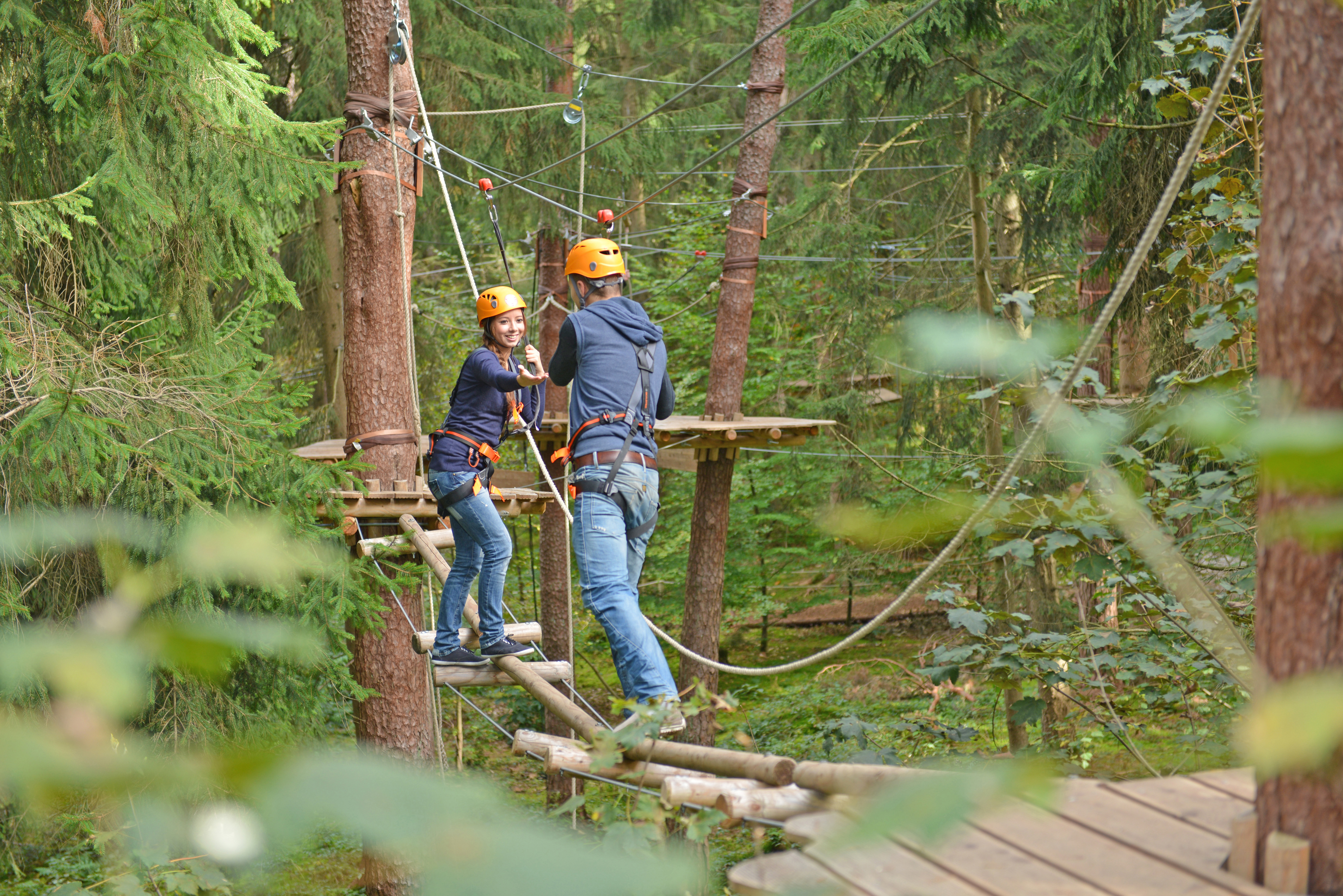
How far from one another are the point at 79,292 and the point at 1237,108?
17.5ft

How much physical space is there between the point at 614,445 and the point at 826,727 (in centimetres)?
147

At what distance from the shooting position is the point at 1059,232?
10.0m

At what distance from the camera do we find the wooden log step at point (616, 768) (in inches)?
115

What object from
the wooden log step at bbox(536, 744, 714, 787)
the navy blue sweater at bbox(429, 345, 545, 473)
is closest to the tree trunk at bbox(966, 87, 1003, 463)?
the navy blue sweater at bbox(429, 345, 545, 473)

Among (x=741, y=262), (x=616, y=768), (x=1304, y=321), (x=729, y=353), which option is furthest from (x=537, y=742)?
(x=741, y=262)

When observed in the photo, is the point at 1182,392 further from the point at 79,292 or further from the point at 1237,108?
the point at 79,292

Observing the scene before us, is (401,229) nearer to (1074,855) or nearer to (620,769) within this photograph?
(620,769)

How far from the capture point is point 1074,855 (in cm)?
177

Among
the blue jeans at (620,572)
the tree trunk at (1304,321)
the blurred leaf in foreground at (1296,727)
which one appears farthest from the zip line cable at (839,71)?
the blurred leaf in foreground at (1296,727)

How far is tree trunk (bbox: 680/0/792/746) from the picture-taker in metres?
9.43

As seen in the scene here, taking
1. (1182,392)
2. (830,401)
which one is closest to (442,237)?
(830,401)

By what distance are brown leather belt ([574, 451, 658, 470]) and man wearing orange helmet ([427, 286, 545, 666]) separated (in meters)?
0.55

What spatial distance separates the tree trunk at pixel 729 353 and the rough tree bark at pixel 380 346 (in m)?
3.50

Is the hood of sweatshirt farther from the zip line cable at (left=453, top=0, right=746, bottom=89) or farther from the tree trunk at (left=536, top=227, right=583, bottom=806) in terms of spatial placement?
the tree trunk at (left=536, top=227, right=583, bottom=806)
